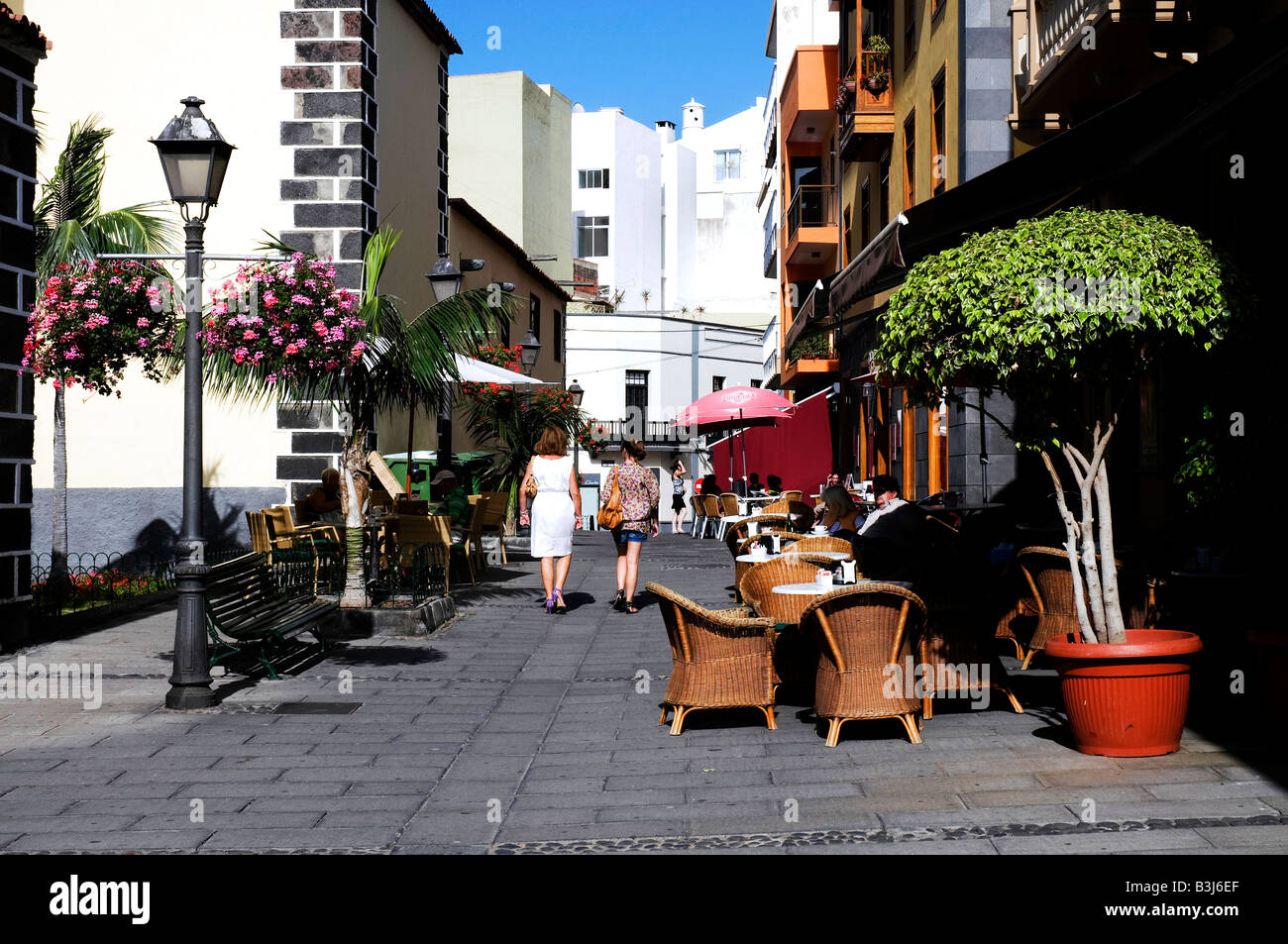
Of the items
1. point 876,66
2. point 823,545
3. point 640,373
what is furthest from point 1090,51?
point 640,373

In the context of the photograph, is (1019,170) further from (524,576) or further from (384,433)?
(384,433)

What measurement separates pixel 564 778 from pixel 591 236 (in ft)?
162

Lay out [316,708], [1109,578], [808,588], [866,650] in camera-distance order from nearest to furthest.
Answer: [1109,578], [866,650], [316,708], [808,588]

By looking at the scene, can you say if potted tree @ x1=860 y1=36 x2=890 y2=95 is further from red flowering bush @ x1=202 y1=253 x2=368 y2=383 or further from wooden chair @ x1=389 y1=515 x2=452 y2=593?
red flowering bush @ x1=202 y1=253 x2=368 y2=383

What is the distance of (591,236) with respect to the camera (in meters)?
54.2

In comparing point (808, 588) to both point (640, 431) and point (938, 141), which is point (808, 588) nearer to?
point (938, 141)

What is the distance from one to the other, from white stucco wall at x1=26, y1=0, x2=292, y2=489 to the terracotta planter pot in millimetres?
11494

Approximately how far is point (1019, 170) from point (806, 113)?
65.3ft

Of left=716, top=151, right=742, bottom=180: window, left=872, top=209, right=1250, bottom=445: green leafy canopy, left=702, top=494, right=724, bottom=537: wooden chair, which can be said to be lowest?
left=702, top=494, right=724, bottom=537: wooden chair

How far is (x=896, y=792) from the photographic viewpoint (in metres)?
5.62

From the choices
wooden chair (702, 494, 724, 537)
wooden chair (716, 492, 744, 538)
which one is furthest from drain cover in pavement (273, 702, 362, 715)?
wooden chair (702, 494, 724, 537)

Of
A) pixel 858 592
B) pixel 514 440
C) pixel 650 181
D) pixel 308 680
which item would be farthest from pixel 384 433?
pixel 650 181

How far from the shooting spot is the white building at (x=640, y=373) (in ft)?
168

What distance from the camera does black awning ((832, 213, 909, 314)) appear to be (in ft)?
31.5
